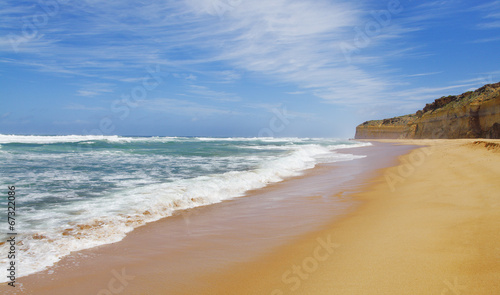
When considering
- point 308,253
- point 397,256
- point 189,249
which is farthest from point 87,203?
point 397,256

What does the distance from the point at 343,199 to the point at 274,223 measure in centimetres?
223

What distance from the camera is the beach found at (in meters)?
2.37

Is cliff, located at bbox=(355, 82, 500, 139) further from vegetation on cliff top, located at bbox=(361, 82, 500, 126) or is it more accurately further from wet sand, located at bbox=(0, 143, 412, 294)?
wet sand, located at bbox=(0, 143, 412, 294)

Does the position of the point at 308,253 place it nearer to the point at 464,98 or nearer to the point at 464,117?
the point at 464,117

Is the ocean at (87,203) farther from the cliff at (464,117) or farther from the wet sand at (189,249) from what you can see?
the cliff at (464,117)

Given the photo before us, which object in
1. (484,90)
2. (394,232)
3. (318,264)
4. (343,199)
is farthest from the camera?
(484,90)

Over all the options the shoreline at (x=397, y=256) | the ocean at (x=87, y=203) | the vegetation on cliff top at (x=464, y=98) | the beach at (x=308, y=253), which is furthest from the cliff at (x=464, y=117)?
the shoreline at (x=397, y=256)

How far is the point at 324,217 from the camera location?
4645 mm

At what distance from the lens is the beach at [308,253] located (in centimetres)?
237

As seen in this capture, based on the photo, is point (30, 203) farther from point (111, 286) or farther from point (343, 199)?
point (343, 199)

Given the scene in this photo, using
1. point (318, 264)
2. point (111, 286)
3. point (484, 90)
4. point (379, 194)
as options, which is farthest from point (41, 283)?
point (484, 90)

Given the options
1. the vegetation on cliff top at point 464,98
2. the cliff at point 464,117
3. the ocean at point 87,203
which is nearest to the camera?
the ocean at point 87,203

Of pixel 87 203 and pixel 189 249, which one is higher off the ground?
pixel 87 203

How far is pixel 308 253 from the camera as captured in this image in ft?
10.2
